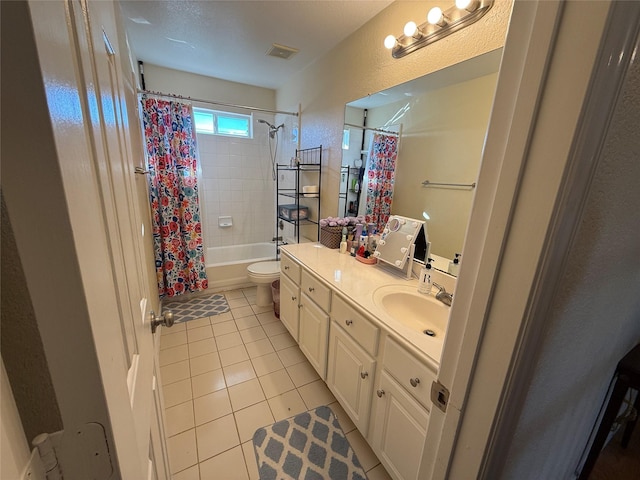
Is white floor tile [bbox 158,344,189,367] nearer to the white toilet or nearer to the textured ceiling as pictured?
the white toilet

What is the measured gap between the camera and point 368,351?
124 cm

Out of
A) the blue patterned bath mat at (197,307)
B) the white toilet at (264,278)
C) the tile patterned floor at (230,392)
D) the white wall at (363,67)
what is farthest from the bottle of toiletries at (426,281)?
the blue patterned bath mat at (197,307)

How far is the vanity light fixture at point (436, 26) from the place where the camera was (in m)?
1.15

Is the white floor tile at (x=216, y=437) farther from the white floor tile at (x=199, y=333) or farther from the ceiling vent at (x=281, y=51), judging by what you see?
the ceiling vent at (x=281, y=51)

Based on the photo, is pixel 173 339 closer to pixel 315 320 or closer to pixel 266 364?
pixel 266 364

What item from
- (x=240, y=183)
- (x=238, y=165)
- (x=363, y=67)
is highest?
(x=363, y=67)

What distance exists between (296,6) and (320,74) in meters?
0.73

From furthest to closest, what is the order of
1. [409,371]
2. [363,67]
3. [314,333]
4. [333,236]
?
[333,236]
[363,67]
[314,333]
[409,371]

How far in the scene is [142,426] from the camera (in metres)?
0.56

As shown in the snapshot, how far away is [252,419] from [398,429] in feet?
2.97

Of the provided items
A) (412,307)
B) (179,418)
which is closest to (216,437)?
(179,418)

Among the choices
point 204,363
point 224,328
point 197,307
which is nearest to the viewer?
point 204,363

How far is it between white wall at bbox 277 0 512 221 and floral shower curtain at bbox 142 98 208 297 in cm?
122

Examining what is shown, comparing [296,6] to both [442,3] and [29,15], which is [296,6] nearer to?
[442,3]
